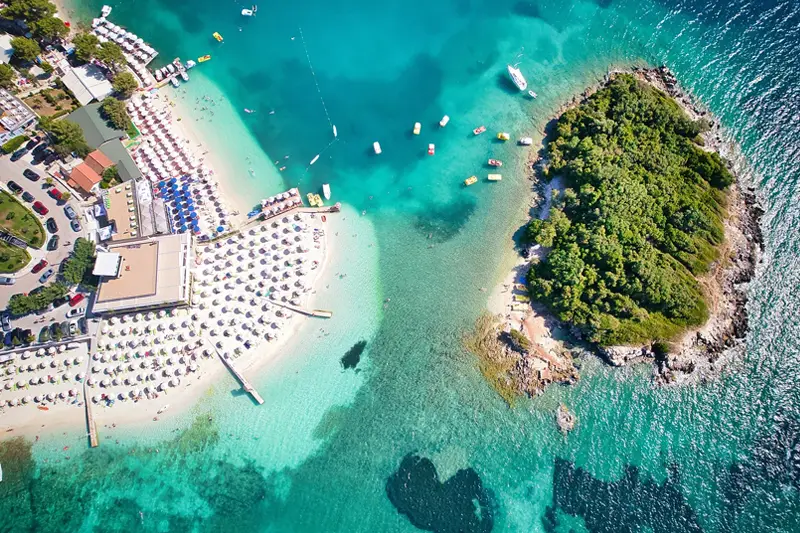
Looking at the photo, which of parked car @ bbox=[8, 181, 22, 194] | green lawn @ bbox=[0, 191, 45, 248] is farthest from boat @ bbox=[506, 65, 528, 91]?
parked car @ bbox=[8, 181, 22, 194]

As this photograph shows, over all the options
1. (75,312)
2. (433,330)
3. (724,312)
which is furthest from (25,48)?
(724,312)

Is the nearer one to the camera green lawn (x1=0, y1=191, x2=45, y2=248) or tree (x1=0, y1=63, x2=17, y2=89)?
green lawn (x1=0, y1=191, x2=45, y2=248)

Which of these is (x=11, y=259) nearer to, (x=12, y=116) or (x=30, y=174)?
(x=30, y=174)

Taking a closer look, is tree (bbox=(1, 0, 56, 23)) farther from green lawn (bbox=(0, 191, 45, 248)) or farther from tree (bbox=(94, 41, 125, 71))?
green lawn (bbox=(0, 191, 45, 248))

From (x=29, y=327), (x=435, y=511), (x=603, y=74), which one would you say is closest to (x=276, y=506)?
(x=435, y=511)

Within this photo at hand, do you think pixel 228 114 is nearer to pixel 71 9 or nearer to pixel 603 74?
pixel 71 9

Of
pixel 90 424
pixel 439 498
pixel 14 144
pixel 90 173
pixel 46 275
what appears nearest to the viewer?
pixel 439 498

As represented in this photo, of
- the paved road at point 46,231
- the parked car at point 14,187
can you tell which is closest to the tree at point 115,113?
the paved road at point 46,231
